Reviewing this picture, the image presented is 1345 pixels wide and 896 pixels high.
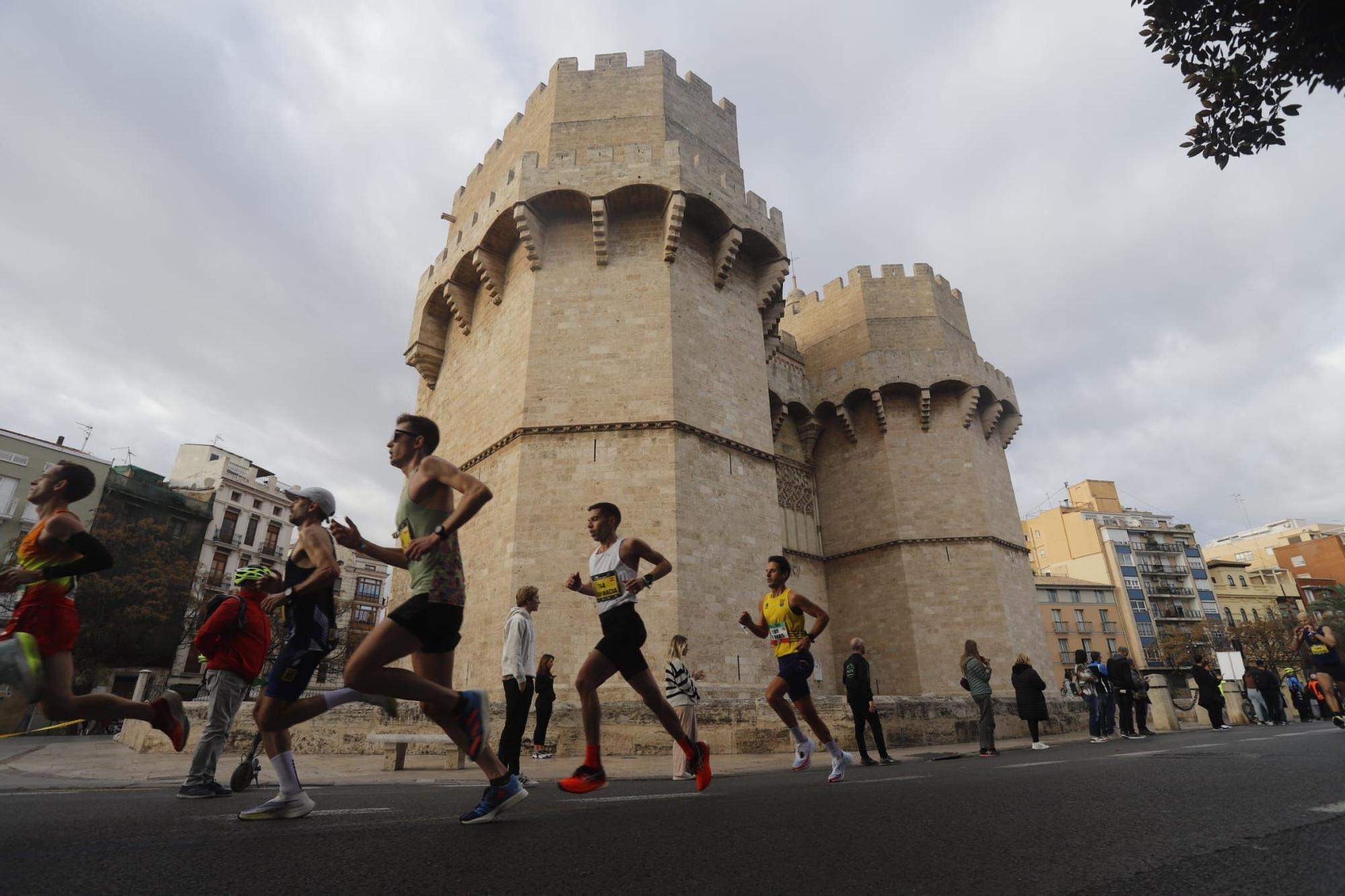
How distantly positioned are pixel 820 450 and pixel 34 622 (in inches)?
793

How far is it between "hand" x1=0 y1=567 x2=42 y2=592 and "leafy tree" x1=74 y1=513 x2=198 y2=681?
89.9 feet

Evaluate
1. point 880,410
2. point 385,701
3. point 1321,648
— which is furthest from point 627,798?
point 880,410

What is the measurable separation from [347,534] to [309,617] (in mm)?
896

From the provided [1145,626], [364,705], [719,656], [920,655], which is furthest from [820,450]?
[1145,626]

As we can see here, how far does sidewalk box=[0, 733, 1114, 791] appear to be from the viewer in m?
5.68

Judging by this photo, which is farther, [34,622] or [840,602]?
[840,602]

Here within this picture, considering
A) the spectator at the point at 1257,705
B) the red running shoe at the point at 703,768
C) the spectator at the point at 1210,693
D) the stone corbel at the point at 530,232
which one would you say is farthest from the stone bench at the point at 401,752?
the spectator at the point at 1257,705

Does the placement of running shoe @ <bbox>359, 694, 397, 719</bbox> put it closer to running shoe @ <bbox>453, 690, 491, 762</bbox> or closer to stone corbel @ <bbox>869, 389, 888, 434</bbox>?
running shoe @ <bbox>453, 690, 491, 762</bbox>

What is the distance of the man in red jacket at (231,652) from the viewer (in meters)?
4.52

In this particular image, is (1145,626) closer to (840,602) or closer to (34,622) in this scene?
(840,602)

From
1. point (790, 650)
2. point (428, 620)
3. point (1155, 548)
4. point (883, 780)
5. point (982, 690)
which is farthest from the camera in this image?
point (1155, 548)

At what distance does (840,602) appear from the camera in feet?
65.6

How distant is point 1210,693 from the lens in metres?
14.2

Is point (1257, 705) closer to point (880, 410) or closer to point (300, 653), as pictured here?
point (880, 410)
